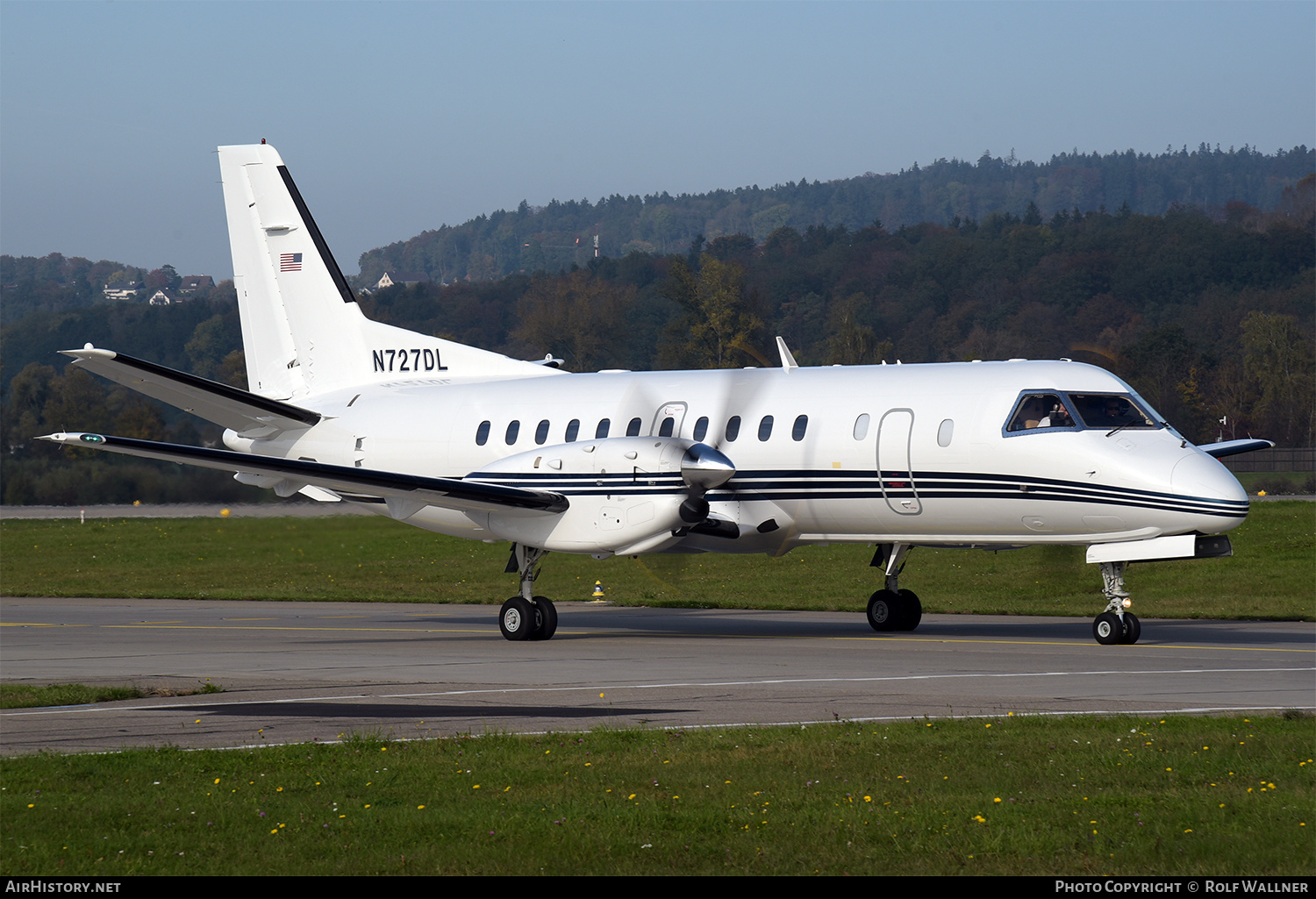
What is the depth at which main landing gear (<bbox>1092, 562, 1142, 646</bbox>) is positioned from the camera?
18578 mm

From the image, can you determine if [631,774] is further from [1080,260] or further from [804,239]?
[804,239]

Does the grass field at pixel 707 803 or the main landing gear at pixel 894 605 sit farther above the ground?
the grass field at pixel 707 803

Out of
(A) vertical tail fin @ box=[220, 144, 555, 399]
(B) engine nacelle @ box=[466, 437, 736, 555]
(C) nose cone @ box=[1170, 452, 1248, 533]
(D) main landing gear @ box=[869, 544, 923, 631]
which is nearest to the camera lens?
(C) nose cone @ box=[1170, 452, 1248, 533]

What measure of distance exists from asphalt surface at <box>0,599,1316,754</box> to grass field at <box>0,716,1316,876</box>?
1.21 metres

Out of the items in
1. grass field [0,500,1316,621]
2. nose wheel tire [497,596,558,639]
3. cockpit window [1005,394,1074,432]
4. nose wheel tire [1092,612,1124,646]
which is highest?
cockpit window [1005,394,1074,432]

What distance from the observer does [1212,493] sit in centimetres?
1772

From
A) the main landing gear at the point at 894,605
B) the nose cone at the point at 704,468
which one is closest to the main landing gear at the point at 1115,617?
the main landing gear at the point at 894,605

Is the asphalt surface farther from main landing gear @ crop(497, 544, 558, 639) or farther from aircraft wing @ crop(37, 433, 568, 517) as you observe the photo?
aircraft wing @ crop(37, 433, 568, 517)

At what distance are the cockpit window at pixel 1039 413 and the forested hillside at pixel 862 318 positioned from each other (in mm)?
11852

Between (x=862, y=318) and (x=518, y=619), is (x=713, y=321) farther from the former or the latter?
(x=862, y=318)

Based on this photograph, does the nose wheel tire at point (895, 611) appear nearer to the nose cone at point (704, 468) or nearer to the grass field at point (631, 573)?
the grass field at point (631, 573)

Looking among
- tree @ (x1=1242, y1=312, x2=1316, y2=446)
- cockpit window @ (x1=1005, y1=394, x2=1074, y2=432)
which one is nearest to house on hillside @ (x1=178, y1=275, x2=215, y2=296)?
tree @ (x1=1242, y1=312, x2=1316, y2=446)

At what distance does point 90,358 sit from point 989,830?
16205 mm

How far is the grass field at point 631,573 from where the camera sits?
27.5 meters
